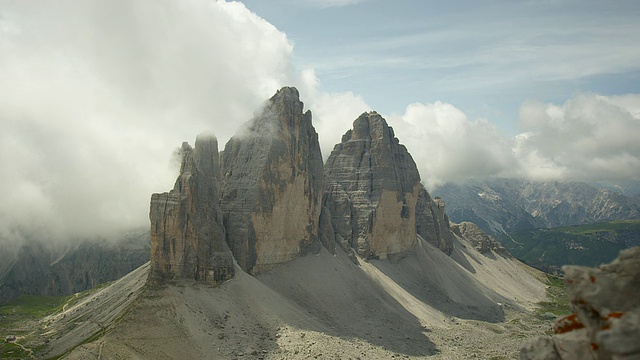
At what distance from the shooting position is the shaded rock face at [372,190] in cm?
11156

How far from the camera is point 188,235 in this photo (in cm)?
6600

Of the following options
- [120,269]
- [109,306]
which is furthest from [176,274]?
[120,269]

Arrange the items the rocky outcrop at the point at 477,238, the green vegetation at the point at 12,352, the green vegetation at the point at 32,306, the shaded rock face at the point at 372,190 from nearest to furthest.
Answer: the green vegetation at the point at 12,352 → the green vegetation at the point at 32,306 → the shaded rock face at the point at 372,190 → the rocky outcrop at the point at 477,238

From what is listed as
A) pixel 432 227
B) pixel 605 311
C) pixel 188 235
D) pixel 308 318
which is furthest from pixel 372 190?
pixel 605 311

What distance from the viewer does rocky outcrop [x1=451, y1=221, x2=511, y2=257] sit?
165 metres

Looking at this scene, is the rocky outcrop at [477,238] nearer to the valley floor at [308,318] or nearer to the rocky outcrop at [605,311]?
the valley floor at [308,318]

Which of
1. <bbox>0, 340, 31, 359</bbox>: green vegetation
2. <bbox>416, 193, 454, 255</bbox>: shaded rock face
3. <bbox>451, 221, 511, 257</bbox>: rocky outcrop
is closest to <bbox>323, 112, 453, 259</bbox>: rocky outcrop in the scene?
<bbox>416, 193, 454, 255</bbox>: shaded rock face

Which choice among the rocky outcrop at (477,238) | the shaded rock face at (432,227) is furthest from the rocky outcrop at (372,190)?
the rocky outcrop at (477,238)

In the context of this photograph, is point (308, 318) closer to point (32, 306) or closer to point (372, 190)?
point (372, 190)

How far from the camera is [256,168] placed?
8269cm

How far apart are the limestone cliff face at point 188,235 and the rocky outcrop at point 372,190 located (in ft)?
130

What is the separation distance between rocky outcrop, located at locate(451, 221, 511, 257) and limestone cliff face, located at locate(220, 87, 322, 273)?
88.3 m

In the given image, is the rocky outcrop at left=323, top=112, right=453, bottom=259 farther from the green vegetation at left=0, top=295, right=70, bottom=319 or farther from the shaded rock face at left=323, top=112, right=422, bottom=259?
the green vegetation at left=0, top=295, right=70, bottom=319

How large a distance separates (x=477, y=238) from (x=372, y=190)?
2616 inches
